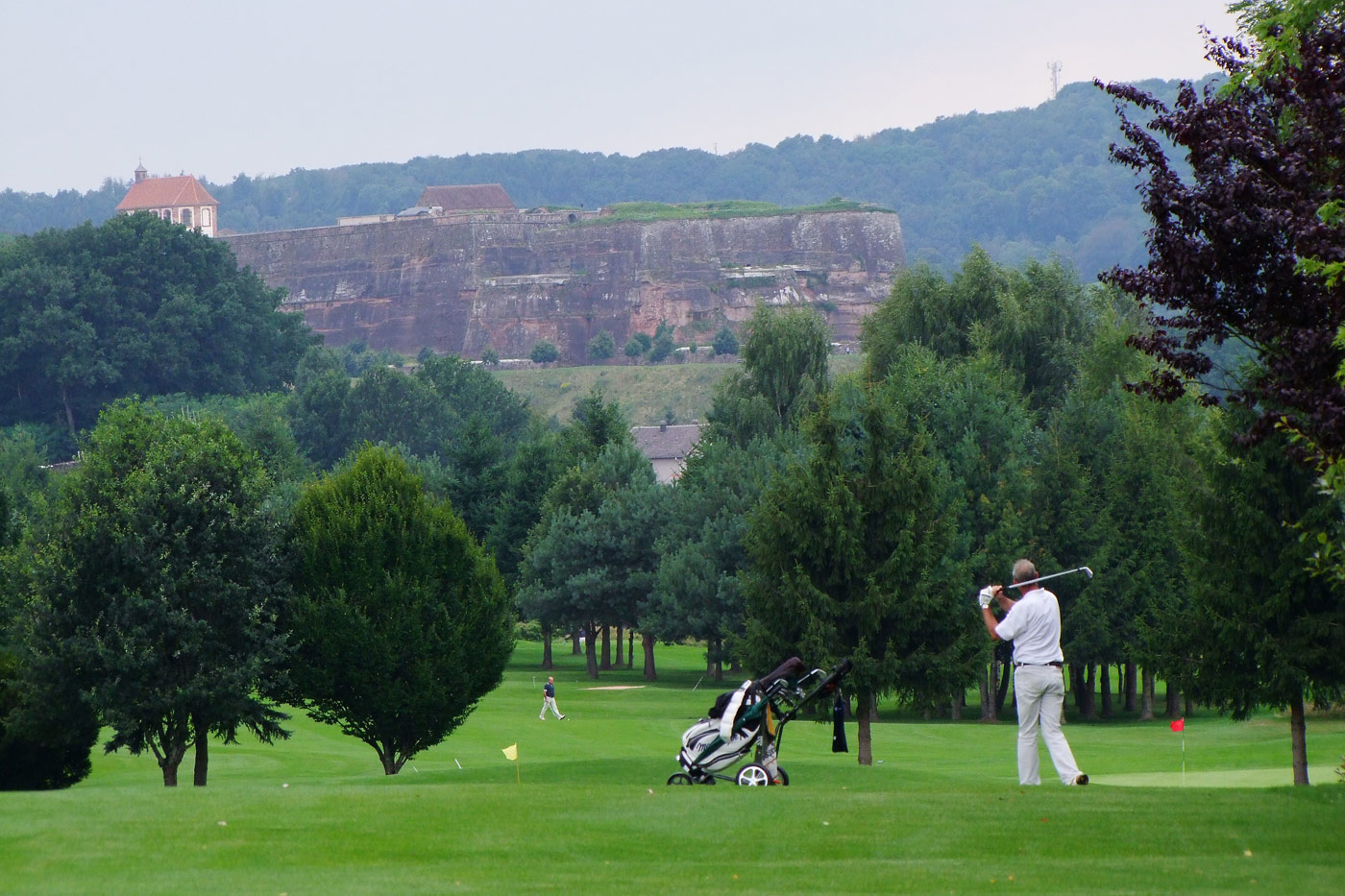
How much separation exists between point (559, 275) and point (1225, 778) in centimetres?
13369

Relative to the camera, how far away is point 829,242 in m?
153

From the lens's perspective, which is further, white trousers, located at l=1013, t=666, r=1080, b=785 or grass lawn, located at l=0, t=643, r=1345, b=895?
white trousers, located at l=1013, t=666, r=1080, b=785

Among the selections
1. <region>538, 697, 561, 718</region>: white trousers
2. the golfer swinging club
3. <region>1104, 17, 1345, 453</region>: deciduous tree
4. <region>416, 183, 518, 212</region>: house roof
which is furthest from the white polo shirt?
<region>416, 183, 518, 212</region>: house roof

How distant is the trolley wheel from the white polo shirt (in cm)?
266

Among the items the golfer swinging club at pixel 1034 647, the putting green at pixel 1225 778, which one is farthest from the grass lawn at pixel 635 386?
the golfer swinging club at pixel 1034 647

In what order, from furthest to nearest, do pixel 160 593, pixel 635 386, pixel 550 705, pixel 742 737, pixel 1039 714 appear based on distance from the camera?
pixel 635 386
pixel 550 705
pixel 160 593
pixel 742 737
pixel 1039 714

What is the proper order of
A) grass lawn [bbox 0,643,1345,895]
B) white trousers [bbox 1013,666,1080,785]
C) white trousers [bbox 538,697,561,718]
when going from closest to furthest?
grass lawn [bbox 0,643,1345,895]
white trousers [bbox 1013,666,1080,785]
white trousers [bbox 538,697,561,718]

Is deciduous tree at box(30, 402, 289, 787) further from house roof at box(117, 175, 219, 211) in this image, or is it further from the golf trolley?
house roof at box(117, 175, 219, 211)

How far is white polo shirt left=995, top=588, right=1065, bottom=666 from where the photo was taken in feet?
40.3

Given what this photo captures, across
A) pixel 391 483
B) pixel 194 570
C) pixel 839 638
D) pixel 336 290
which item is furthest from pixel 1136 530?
pixel 336 290

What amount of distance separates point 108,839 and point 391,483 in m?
14.2

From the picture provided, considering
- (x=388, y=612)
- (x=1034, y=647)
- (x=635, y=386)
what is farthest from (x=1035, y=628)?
(x=635, y=386)

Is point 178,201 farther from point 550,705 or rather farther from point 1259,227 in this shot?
point 1259,227

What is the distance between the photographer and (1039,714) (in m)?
12.6
